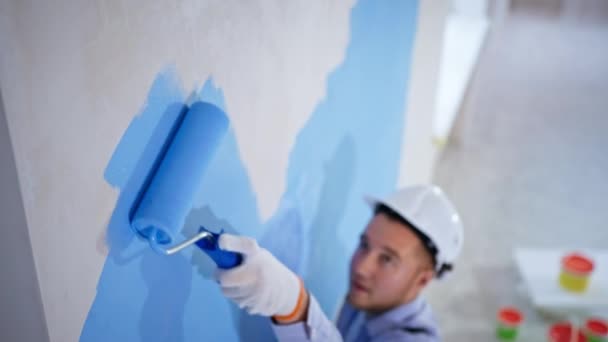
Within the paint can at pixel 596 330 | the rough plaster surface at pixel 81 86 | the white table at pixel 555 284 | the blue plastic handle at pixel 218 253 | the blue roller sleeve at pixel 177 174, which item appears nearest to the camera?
the rough plaster surface at pixel 81 86

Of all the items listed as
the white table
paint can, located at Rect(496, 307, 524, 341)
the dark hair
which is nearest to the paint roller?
the dark hair

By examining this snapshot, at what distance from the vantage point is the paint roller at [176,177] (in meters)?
0.75

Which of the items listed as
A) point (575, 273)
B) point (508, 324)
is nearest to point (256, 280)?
point (508, 324)

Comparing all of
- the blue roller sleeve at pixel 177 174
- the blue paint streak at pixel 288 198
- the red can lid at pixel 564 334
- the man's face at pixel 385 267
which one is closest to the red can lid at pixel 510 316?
the red can lid at pixel 564 334

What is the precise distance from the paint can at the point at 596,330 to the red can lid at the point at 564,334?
24mm

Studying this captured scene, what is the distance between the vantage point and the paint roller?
0.75 m

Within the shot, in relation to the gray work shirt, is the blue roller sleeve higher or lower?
higher

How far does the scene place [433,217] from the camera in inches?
58.4

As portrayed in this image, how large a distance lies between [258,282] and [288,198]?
343 mm

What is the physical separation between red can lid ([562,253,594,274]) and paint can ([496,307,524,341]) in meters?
0.29

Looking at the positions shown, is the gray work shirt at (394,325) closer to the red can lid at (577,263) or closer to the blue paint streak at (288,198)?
the blue paint streak at (288,198)

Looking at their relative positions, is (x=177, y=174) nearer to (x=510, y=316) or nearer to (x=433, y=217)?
(x=433, y=217)

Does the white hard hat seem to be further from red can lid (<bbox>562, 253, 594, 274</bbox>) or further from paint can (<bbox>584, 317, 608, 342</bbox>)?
red can lid (<bbox>562, 253, 594, 274</bbox>)

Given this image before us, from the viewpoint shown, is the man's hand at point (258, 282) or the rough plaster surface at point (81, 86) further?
the man's hand at point (258, 282)
